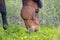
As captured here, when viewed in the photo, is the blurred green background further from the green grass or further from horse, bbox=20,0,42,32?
horse, bbox=20,0,42,32

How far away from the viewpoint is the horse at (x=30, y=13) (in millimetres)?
4238

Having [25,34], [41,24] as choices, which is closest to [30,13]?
[25,34]

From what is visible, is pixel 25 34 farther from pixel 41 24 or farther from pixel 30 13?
pixel 41 24

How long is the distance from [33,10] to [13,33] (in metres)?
0.49

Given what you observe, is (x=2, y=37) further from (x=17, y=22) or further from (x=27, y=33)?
(x=17, y=22)

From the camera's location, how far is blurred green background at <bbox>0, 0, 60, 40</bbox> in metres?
4.09

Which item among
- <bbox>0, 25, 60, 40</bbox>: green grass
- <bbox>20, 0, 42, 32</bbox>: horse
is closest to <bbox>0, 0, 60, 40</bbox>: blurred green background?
<bbox>0, 25, 60, 40</bbox>: green grass

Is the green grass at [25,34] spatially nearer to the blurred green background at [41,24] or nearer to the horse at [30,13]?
the blurred green background at [41,24]

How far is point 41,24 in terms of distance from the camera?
5.54 m

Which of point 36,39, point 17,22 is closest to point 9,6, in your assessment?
point 17,22

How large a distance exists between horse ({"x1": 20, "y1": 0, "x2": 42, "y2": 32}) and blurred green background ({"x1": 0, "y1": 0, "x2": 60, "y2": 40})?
4.9 inches

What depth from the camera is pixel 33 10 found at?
4.28 m

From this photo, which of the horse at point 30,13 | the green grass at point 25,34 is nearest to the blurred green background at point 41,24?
the green grass at point 25,34

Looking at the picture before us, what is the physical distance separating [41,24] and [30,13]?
134cm
